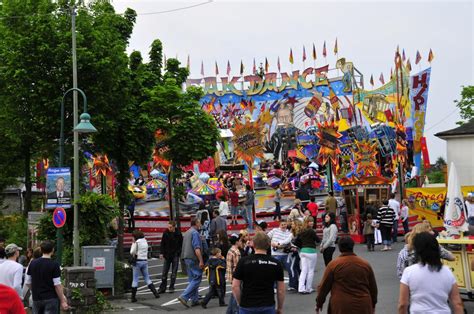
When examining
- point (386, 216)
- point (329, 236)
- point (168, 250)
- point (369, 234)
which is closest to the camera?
point (329, 236)

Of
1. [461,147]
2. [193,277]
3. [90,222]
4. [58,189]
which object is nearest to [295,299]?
[193,277]

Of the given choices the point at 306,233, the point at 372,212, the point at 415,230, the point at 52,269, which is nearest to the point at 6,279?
the point at 52,269

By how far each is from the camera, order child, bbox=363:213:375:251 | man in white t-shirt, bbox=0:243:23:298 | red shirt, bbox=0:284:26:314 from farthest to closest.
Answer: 1. child, bbox=363:213:375:251
2. man in white t-shirt, bbox=0:243:23:298
3. red shirt, bbox=0:284:26:314

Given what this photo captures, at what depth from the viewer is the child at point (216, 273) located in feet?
44.6

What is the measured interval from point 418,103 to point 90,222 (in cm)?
4232

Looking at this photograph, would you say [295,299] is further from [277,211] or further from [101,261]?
[277,211]

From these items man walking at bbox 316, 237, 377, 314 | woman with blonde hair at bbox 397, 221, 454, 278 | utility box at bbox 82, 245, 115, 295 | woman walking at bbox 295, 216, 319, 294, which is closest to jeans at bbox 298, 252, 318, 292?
woman walking at bbox 295, 216, 319, 294

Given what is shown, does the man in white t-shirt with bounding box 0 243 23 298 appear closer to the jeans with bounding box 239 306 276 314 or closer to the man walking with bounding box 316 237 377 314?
the jeans with bounding box 239 306 276 314

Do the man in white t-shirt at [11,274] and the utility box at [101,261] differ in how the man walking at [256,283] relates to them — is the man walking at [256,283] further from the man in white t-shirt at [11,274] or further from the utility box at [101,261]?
the utility box at [101,261]

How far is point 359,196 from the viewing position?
983 inches

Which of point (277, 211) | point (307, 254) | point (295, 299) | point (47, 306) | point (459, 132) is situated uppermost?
point (459, 132)

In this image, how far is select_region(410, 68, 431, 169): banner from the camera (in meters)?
54.0

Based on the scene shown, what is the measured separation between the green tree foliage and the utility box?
2.32 ft

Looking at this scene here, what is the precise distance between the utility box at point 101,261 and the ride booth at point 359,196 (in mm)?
11076
